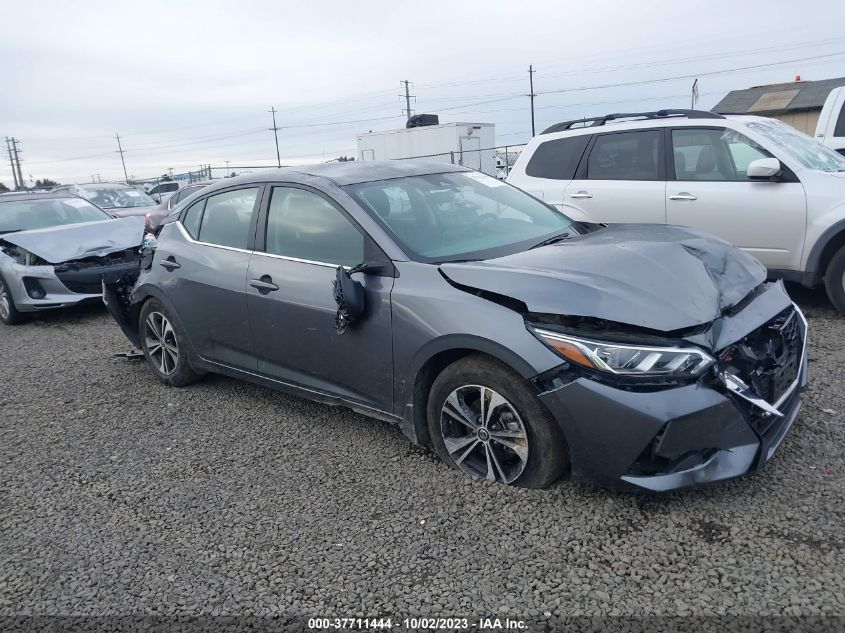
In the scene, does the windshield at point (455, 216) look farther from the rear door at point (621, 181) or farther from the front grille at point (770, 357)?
the rear door at point (621, 181)

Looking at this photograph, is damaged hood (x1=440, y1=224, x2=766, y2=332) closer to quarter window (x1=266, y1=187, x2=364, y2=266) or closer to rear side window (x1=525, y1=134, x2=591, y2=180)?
quarter window (x1=266, y1=187, x2=364, y2=266)

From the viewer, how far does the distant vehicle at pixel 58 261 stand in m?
7.80

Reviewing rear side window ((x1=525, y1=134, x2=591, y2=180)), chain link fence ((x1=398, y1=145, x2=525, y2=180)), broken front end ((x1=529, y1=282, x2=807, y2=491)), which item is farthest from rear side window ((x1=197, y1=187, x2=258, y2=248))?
chain link fence ((x1=398, y1=145, x2=525, y2=180))

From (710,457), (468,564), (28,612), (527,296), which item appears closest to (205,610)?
(28,612)

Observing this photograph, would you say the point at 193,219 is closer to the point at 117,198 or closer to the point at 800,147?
the point at 800,147

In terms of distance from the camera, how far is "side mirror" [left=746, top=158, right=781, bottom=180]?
18.7 ft

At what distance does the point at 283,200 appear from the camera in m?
4.29

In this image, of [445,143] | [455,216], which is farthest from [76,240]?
[445,143]

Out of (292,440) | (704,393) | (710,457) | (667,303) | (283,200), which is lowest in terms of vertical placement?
(292,440)

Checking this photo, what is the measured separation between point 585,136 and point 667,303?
14.9ft

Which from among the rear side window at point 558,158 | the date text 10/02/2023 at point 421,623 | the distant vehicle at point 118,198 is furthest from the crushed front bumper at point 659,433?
the distant vehicle at point 118,198

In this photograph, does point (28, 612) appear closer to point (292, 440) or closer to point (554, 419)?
point (292, 440)

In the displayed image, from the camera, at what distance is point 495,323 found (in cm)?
309

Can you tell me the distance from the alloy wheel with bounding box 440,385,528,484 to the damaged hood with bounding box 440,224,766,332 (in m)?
0.51
